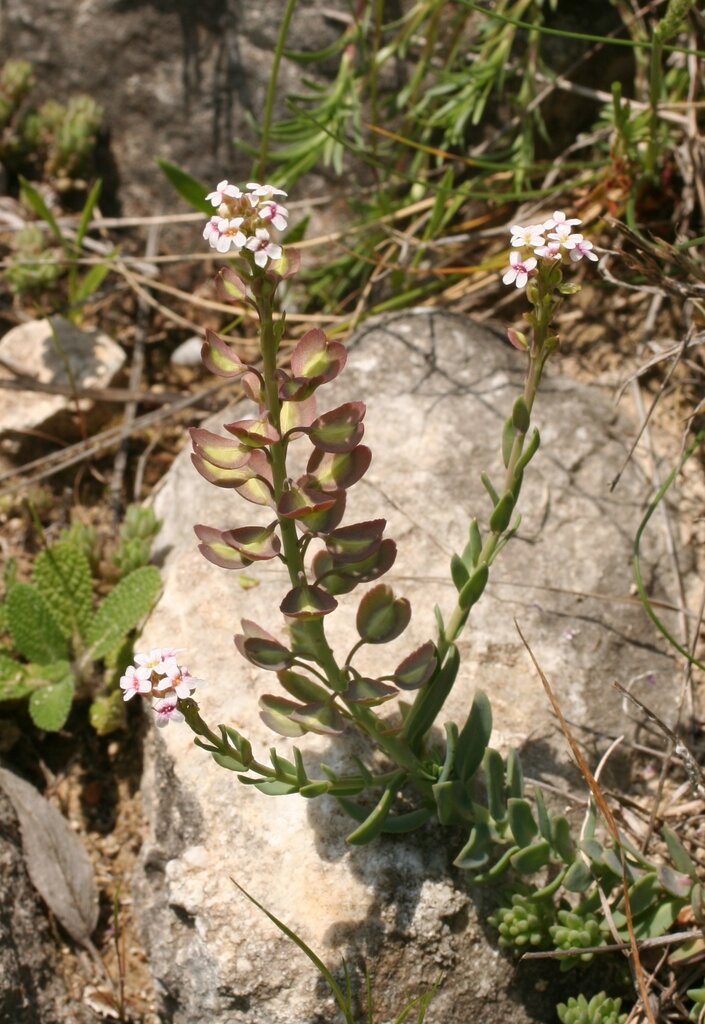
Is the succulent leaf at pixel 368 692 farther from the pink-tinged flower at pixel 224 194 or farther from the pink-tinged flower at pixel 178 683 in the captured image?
the pink-tinged flower at pixel 224 194

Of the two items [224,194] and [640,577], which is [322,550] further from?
[640,577]

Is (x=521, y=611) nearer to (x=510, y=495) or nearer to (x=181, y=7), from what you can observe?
(x=510, y=495)

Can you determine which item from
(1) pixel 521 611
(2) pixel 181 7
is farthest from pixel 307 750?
(2) pixel 181 7

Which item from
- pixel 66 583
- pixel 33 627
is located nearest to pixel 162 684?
pixel 33 627

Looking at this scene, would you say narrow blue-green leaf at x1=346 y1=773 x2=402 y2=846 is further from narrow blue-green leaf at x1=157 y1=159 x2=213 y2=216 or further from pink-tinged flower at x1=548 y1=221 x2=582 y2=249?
narrow blue-green leaf at x1=157 y1=159 x2=213 y2=216

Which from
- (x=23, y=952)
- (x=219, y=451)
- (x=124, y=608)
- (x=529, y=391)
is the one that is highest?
(x=529, y=391)

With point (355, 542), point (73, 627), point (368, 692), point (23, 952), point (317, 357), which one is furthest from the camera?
point (73, 627)
